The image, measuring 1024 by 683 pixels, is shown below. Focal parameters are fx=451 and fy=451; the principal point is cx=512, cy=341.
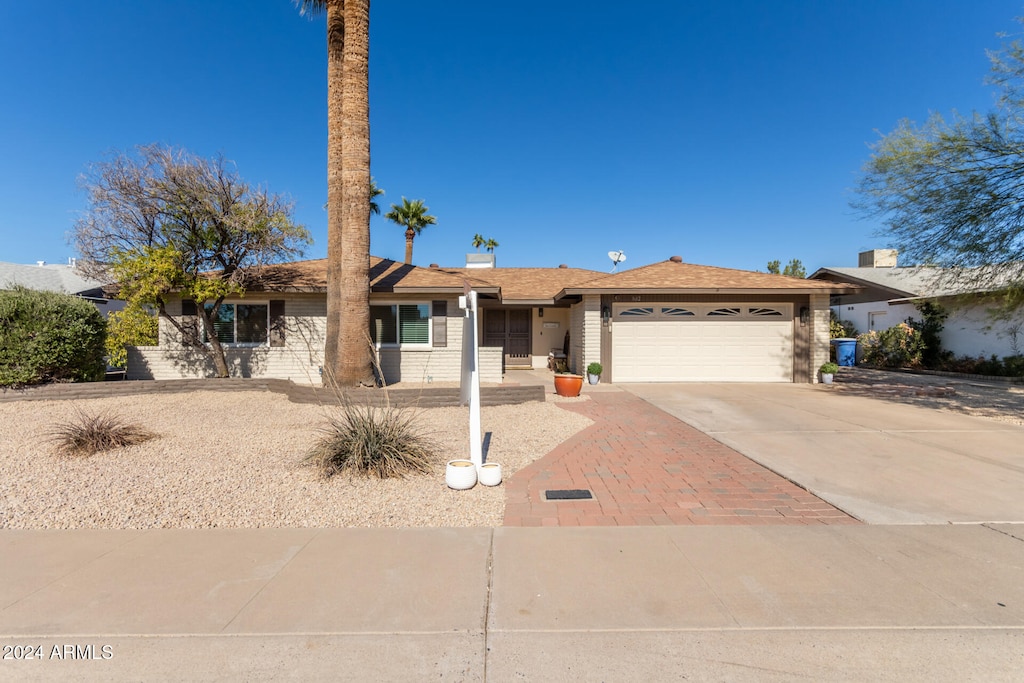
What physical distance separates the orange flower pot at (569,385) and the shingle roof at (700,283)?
3607 millimetres

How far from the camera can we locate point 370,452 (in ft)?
16.9

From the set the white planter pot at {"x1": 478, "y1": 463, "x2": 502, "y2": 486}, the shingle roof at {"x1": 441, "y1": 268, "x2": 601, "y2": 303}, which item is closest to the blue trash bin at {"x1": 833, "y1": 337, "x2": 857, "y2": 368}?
the shingle roof at {"x1": 441, "y1": 268, "x2": 601, "y2": 303}

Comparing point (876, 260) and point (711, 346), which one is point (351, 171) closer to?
point (711, 346)

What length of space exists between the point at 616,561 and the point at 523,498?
1.38 m

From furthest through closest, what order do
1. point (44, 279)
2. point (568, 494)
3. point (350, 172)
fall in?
point (44, 279)
point (350, 172)
point (568, 494)

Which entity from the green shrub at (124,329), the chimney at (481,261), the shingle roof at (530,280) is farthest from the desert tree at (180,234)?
the chimney at (481,261)

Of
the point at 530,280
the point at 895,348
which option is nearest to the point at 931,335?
the point at 895,348

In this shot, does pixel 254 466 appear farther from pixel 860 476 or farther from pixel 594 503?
pixel 860 476

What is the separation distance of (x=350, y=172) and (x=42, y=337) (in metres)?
7.27

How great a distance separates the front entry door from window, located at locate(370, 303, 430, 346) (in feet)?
15.9

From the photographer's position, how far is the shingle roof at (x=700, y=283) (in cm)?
1306

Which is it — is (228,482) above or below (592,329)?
below

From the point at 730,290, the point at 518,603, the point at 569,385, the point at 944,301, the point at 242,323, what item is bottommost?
the point at 518,603

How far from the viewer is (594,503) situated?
4363mm
